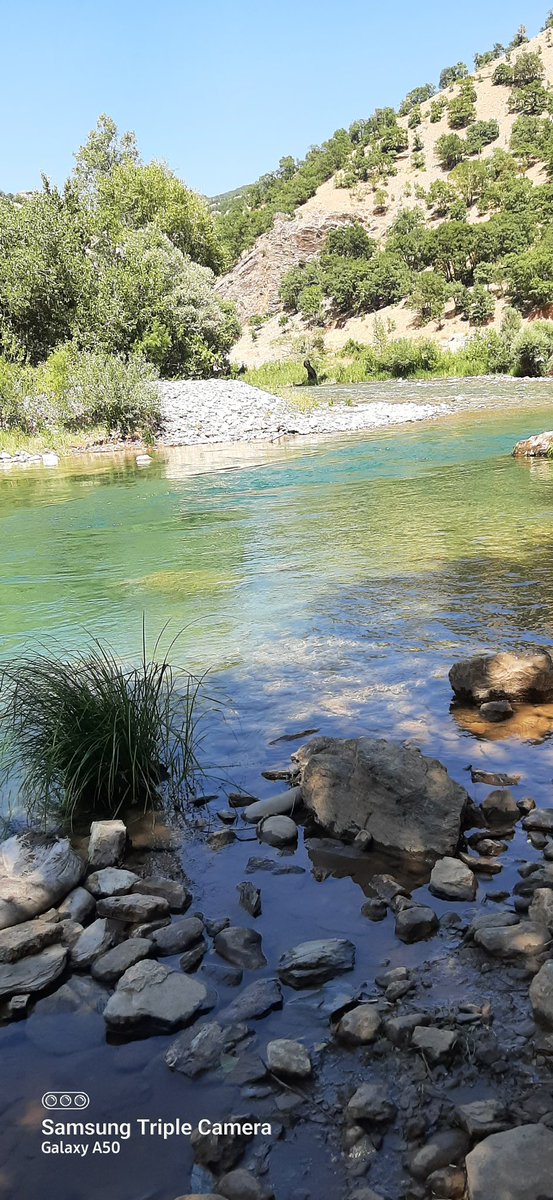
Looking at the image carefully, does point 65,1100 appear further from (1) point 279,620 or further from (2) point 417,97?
(2) point 417,97

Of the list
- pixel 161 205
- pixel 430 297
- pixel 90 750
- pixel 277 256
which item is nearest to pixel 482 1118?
pixel 90 750

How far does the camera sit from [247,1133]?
8.25 feet

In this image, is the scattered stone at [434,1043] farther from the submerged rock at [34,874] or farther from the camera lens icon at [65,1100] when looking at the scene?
the submerged rock at [34,874]

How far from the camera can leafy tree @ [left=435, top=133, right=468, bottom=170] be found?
332 ft

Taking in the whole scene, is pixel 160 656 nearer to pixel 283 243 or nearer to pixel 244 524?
pixel 244 524

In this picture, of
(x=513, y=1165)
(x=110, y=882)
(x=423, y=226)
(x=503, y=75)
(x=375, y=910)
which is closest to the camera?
(x=513, y=1165)

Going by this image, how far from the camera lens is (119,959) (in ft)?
10.9

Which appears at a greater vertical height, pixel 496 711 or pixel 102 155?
pixel 102 155

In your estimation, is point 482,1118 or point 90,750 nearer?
point 482,1118

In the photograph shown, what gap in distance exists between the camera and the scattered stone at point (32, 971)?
3215 millimetres

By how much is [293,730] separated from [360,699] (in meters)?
0.64

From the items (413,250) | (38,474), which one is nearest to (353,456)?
(38,474)

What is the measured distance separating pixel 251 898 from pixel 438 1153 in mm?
1445

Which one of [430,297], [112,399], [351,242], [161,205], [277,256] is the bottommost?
[112,399]
